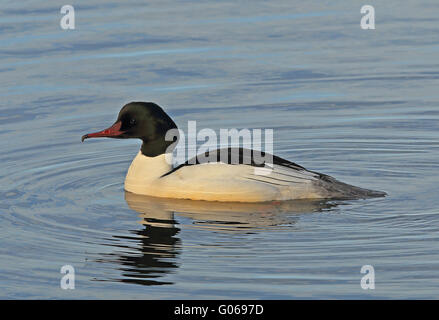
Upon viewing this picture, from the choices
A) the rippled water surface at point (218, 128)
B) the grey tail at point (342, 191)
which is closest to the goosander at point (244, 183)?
the grey tail at point (342, 191)

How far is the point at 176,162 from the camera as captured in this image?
15.6 metres

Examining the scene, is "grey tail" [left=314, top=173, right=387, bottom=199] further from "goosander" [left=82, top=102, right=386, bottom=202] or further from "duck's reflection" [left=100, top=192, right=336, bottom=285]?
"duck's reflection" [left=100, top=192, right=336, bottom=285]

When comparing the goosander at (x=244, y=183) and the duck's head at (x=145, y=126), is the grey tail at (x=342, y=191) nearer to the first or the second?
the goosander at (x=244, y=183)

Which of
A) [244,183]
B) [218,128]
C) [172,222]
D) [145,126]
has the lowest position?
[172,222]

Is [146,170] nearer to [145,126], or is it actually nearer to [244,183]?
[145,126]

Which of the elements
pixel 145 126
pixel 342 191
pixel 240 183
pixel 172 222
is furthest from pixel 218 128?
pixel 172 222

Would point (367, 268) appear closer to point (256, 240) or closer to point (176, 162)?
point (256, 240)

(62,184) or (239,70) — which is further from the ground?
(239,70)

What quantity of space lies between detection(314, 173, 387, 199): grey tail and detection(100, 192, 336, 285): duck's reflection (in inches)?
6.1

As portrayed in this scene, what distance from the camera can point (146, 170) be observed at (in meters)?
14.0

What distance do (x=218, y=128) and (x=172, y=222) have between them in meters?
3.91

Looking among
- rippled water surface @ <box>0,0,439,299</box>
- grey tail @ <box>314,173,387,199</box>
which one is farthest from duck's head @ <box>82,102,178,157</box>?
grey tail @ <box>314,173,387,199</box>

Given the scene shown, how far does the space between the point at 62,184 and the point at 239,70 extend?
5.47 metres
